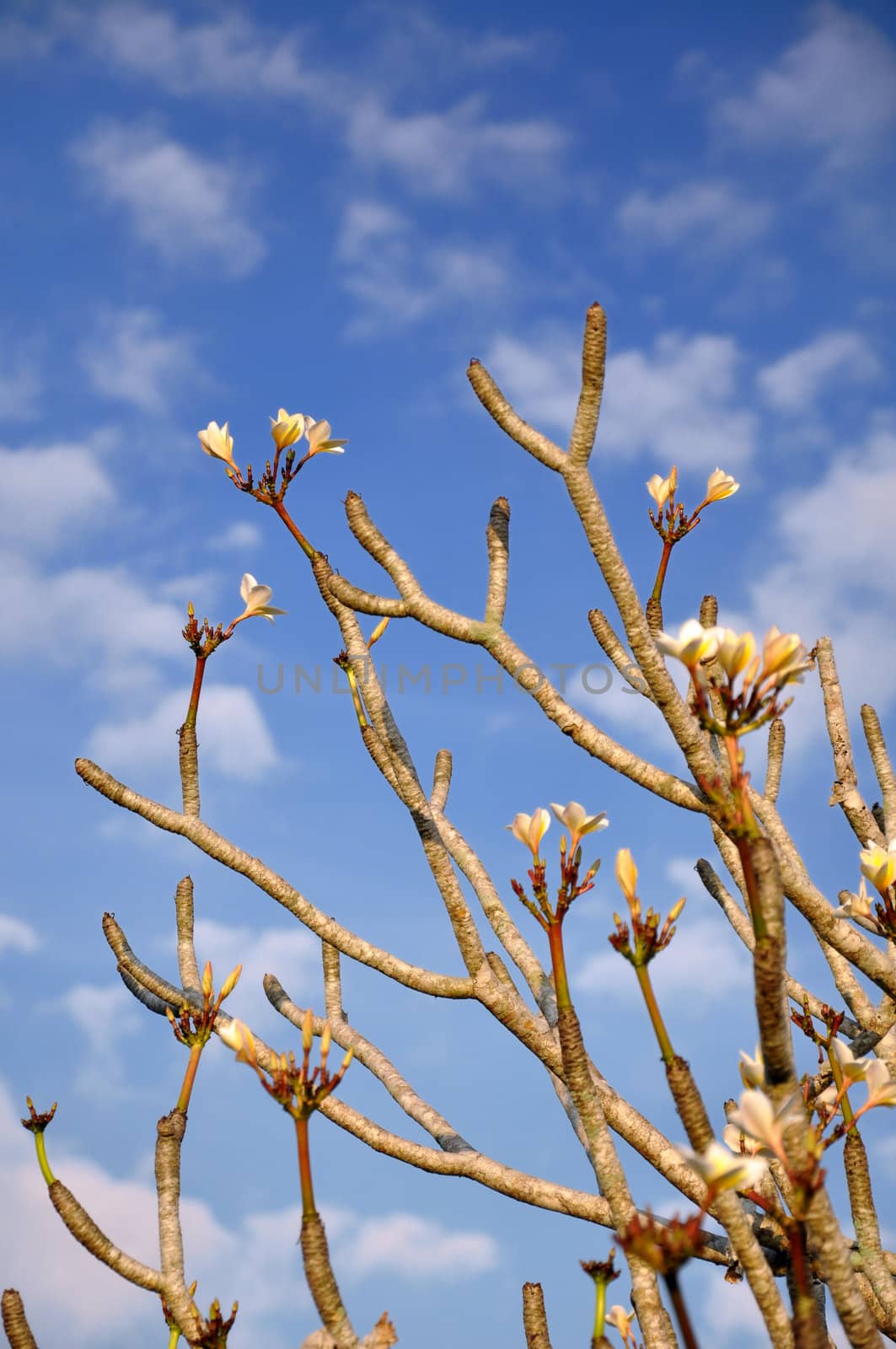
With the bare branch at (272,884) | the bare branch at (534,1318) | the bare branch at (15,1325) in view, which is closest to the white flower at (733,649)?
the bare branch at (272,884)

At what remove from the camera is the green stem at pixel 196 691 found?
5430 millimetres

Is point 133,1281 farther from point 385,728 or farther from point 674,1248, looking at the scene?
point 674,1248

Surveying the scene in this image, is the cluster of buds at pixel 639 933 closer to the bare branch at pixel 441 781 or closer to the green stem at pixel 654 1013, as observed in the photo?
the green stem at pixel 654 1013

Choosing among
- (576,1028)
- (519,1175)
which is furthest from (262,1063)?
(576,1028)

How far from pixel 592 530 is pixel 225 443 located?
176 centimetres

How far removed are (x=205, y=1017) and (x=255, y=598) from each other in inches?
75.4

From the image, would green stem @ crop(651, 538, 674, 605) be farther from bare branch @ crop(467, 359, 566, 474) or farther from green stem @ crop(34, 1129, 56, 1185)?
green stem @ crop(34, 1129, 56, 1185)

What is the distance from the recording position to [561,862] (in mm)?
3521

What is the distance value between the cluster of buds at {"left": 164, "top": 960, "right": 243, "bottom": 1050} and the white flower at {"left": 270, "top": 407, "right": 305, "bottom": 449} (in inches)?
90.5

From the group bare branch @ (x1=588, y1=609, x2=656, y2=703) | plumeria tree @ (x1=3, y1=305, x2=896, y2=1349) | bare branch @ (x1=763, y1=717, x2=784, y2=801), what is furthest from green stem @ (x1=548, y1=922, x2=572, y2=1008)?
bare branch @ (x1=763, y1=717, x2=784, y2=801)

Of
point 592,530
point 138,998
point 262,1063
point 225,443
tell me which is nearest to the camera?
point 262,1063

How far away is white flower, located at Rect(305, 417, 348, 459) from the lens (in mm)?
5207

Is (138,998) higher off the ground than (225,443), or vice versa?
(225,443)

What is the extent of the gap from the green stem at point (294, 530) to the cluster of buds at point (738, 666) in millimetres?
2587
